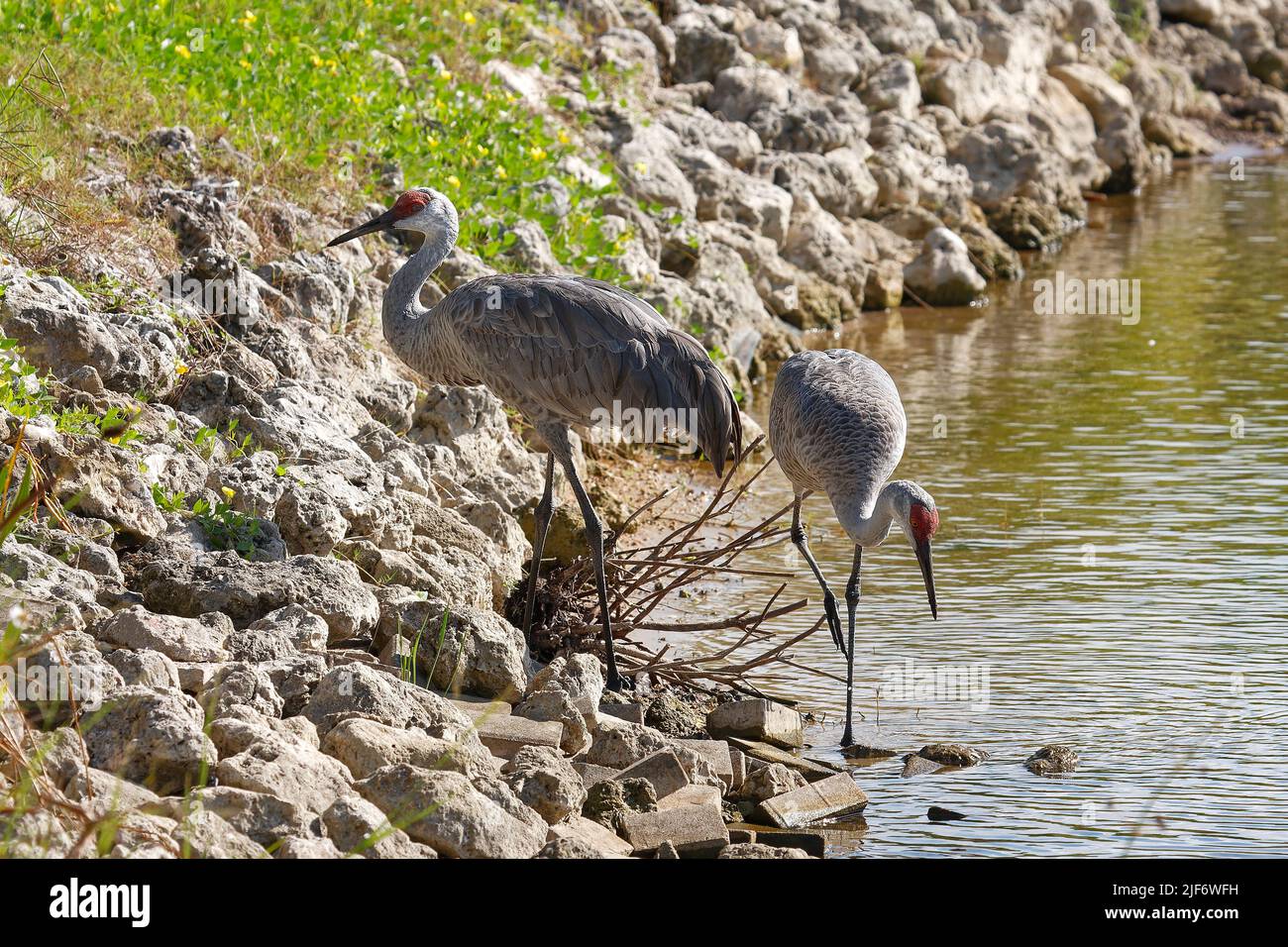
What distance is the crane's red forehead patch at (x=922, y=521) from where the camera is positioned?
665 centimetres

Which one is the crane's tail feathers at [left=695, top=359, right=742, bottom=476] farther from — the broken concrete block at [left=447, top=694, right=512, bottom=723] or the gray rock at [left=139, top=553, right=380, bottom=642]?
the gray rock at [left=139, top=553, right=380, bottom=642]

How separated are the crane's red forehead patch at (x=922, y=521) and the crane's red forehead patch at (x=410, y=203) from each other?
2.73m

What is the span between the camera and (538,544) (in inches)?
297

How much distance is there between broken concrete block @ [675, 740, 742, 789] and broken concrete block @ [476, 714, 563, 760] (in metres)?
0.54

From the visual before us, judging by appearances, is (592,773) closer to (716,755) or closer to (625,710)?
(716,755)

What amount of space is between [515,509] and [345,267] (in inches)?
65.7

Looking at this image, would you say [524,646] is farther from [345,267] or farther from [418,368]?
[345,267]

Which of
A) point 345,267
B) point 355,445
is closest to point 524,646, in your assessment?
point 355,445

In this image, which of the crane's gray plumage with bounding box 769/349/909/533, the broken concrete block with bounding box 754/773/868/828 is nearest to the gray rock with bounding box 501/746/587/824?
the broken concrete block with bounding box 754/773/868/828

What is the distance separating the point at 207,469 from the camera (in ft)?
22.0

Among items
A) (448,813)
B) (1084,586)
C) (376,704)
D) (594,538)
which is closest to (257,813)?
(448,813)

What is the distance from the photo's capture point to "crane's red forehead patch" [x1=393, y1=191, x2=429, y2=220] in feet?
25.8

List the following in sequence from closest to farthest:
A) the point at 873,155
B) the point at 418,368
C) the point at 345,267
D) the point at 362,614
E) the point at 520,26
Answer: the point at 362,614, the point at 418,368, the point at 345,267, the point at 520,26, the point at 873,155

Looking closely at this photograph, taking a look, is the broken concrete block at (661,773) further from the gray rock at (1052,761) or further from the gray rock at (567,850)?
the gray rock at (1052,761)
